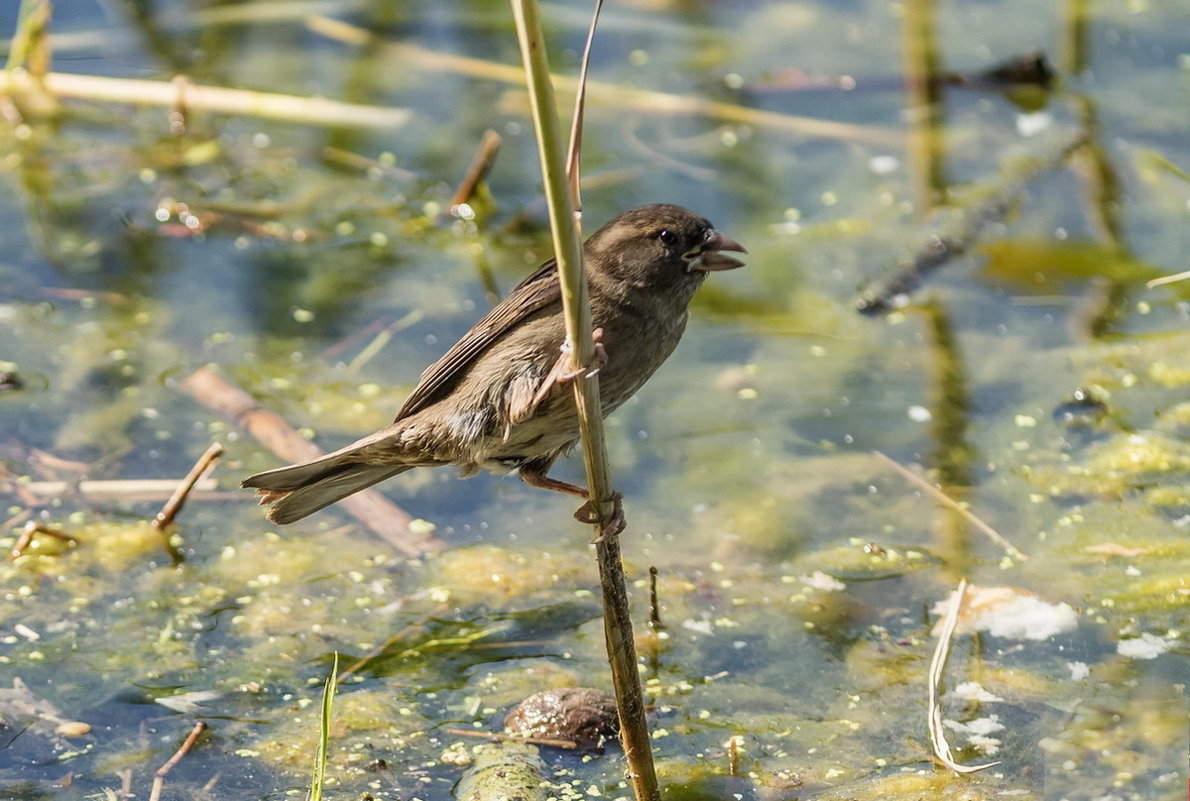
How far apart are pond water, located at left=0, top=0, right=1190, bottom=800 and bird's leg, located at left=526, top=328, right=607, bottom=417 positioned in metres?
1.10

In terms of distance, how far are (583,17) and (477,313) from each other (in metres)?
2.77

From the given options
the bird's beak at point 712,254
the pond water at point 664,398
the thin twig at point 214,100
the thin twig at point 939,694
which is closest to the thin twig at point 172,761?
the pond water at point 664,398

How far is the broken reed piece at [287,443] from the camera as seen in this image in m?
→ 5.32

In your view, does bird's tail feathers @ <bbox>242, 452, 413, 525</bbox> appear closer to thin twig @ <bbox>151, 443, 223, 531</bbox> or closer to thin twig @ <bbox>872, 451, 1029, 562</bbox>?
thin twig @ <bbox>151, 443, 223, 531</bbox>

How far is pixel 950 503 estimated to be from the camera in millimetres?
5312

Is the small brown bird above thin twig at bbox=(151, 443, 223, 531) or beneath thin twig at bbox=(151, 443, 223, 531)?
above

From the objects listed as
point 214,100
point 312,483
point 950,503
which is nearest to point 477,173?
point 214,100

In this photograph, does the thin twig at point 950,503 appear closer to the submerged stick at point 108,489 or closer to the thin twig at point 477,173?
the thin twig at point 477,173

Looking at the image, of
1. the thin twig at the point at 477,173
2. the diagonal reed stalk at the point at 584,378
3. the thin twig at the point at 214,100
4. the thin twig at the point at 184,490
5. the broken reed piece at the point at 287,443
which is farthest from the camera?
the thin twig at the point at 214,100

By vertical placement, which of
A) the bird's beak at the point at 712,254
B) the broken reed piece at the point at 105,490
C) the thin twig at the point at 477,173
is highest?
the thin twig at the point at 477,173

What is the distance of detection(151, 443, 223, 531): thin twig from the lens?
5.05 meters

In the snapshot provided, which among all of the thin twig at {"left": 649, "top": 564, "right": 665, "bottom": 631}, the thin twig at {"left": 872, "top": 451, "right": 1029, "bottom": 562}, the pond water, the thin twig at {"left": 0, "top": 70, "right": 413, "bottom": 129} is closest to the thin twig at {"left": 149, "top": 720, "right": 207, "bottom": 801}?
the pond water

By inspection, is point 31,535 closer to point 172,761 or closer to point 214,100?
point 172,761

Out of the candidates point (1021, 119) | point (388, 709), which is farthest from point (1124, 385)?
point (388, 709)
